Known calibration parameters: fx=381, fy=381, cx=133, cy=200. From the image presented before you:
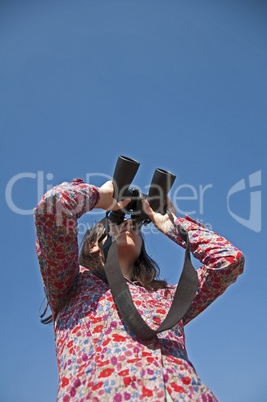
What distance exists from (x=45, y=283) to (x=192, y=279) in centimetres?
70

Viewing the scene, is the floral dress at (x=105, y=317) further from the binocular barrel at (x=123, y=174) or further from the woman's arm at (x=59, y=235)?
the binocular barrel at (x=123, y=174)

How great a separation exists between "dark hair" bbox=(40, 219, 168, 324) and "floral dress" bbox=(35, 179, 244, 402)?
6cm

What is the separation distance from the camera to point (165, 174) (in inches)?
87.4

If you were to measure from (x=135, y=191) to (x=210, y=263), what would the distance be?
0.63 meters

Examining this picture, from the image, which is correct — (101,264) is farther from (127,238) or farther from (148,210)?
(148,210)

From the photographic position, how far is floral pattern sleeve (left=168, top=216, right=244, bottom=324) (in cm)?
192

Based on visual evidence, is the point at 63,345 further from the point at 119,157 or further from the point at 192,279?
the point at 119,157

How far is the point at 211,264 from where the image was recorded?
1.94 meters

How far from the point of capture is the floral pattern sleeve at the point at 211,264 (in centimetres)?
192

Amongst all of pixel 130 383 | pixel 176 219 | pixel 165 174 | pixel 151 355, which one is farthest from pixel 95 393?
pixel 165 174

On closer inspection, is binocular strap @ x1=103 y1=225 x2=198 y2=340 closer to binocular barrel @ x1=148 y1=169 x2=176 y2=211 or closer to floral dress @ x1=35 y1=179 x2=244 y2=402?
floral dress @ x1=35 y1=179 x2=244 y2=402

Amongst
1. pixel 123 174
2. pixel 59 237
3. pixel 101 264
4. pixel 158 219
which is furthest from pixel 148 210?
pixel 59 237

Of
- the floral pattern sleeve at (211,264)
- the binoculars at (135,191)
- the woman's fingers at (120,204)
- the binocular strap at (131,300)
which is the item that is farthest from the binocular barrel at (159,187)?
the binocular strap at (131,300)

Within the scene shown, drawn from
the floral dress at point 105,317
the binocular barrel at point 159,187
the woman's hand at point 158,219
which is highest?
the binocular barrel at point 159,187
